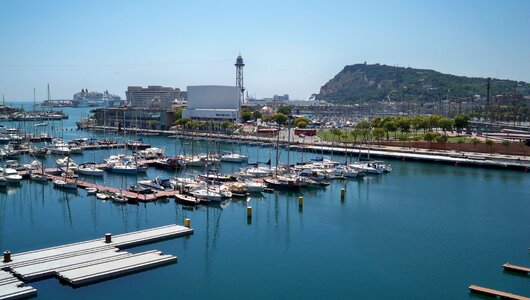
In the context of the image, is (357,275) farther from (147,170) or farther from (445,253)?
(147,170)

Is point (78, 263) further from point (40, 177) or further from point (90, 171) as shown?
point (90, 171)

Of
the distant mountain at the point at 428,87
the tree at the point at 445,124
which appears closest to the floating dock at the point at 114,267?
the tree at the point at 445,124

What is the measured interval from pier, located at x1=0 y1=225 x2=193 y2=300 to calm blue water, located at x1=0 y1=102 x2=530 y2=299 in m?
0.32

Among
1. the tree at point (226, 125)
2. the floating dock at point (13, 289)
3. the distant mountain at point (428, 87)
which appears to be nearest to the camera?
the floating dock at point (13, 289)

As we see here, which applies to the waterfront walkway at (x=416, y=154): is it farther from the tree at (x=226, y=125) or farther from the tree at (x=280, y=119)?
the tree at (x=280, y=119)

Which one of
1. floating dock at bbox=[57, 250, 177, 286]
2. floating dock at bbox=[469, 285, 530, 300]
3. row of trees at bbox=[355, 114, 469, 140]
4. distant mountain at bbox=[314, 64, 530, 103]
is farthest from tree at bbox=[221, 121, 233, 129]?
distant mountain at bbox=[314, 64, 530, 103]

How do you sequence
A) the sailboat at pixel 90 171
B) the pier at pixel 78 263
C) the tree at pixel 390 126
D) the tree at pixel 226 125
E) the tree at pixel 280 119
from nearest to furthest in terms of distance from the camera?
1. the pier at pixel 78 263
2. the sailboat at pixel 90 171
3. the tree at pixel 390 126
4. the tree at pixel 226 125
5. the tree at pixel 280 119

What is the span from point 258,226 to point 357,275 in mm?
6424

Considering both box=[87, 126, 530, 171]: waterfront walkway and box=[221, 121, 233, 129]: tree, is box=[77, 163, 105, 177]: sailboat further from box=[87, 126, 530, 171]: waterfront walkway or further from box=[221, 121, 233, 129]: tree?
box=[221, 121, 233, 129]: tree

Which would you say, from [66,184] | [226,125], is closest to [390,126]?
[226,125]

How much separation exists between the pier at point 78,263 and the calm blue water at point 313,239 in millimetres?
323

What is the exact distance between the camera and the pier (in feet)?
47.7

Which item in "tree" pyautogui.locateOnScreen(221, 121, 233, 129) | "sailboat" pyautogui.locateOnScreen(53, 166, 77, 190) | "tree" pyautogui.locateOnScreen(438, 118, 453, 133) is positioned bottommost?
"sailboat" pyautogui.locateOnScreen(53, 166, 77, 190)

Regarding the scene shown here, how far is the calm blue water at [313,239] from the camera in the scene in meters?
15.1
